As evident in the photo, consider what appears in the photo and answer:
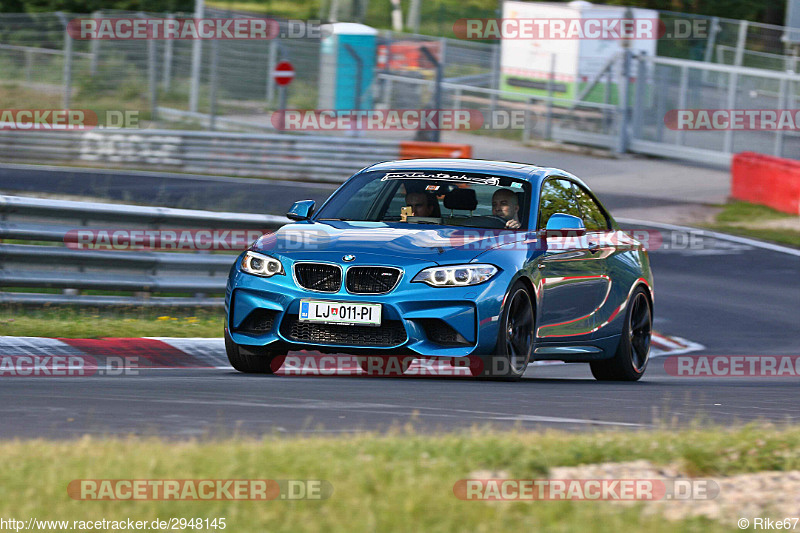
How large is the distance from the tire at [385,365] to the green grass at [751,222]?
436 inches

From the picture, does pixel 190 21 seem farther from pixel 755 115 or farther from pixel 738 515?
pixel 738 515

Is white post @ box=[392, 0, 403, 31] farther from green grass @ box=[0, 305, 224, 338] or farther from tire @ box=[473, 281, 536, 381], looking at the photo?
tire @ box=[473, 281, 536, 381]

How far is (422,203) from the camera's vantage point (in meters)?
9.15

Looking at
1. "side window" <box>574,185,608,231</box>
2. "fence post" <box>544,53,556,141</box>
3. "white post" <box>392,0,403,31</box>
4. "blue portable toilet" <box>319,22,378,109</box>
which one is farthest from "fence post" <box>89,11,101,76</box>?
"side window" <box>574,185,608,231</box>

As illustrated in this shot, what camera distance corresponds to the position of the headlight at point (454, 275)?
794 cm

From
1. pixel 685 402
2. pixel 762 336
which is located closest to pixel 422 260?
pixel 685 402

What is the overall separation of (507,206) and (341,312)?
168cm

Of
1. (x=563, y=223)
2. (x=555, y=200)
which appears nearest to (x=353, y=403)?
(x=563, y=223)

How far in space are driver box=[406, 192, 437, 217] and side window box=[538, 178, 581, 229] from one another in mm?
728
